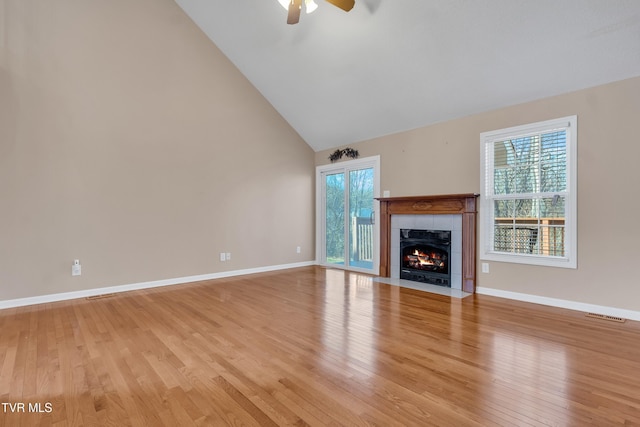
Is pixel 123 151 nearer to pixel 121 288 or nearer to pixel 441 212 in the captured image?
pixel 121 288

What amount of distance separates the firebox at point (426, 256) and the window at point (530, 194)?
0.54m

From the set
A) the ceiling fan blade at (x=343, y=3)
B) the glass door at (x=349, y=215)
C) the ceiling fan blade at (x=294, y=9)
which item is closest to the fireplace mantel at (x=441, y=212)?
the glass door at (x=349, y=215)

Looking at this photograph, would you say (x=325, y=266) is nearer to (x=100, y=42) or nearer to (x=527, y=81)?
(x=527, y=81)

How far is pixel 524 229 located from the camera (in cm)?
382

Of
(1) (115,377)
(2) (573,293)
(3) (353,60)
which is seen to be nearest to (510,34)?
(3) (353,60)

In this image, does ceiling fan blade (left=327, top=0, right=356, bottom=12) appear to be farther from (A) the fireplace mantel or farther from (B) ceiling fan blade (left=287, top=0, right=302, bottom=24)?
(A) the fireplace mantel

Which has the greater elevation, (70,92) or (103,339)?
(70,92)

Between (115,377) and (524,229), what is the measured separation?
4391 mm

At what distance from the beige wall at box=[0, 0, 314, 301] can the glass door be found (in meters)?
1.13

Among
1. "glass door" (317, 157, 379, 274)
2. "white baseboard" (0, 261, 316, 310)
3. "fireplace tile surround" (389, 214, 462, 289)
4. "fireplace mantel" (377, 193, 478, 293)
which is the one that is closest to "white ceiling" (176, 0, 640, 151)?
"glass door" (317, 157, 379, 274)

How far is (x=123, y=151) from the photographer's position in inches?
166

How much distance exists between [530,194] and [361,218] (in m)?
2.69

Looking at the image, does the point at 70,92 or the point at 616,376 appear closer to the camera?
the point at 616,376

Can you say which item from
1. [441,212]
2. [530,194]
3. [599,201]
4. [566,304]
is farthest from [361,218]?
[599,201]
